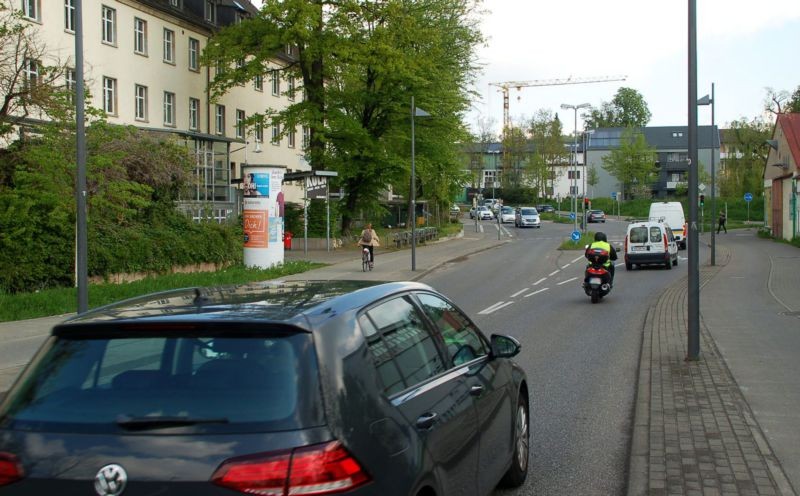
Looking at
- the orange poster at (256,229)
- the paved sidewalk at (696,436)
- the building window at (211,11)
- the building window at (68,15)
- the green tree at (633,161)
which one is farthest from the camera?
the green tree at (633,161)

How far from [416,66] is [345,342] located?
38.6 meters

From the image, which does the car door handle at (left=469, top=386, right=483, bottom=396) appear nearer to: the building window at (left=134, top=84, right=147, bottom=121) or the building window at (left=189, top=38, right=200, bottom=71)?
the building window at (left=134, top=84, right=147, bottom=121)

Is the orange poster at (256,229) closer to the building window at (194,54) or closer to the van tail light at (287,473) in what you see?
the building window at (194,54)

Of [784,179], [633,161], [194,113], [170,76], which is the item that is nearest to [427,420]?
[170,76]

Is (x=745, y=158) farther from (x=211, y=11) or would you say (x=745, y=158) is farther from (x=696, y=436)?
(x=696, y=436)

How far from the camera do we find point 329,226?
4216 centimetres

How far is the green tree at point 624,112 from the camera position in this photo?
140m

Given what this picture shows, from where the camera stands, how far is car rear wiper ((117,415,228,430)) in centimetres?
307

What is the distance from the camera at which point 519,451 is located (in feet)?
18.7

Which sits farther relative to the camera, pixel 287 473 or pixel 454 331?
pixel 454 331

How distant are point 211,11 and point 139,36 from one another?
8.02 metres

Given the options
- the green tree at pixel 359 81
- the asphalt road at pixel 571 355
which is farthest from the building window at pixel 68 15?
the asphalt road at pixel 571 355

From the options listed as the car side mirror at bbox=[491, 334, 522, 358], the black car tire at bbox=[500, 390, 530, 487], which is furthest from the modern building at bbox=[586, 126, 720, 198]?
the car side mirror at bbox=[491, 334, 522, 358]

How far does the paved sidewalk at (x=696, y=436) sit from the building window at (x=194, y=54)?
128 ft
